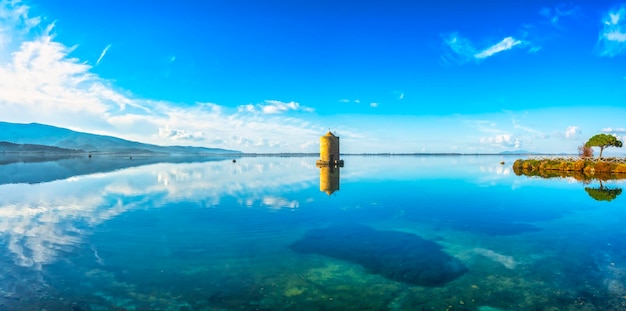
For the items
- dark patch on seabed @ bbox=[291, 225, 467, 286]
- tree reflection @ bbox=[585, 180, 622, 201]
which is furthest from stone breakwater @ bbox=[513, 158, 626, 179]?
dark patch on seabed @ bbox=[291, 225, 467, 286]

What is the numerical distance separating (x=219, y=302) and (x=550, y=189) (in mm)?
33831

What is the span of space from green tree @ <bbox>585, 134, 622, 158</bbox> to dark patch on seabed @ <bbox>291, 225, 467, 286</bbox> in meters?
64.0

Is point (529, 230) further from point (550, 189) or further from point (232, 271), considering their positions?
point (550, 189)

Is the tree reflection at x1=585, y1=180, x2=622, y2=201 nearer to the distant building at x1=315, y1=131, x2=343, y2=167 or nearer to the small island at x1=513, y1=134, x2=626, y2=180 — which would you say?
the small island at x1=513, y1=134, x2=626, y2=180

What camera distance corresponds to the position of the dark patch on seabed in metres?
10.1

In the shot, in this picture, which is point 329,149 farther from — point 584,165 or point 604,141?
point 604,141

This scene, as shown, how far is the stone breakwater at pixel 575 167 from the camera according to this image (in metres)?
49.5

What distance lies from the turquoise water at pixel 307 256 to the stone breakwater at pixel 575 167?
110ft

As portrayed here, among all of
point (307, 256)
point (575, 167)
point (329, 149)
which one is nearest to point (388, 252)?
point (307, 256)

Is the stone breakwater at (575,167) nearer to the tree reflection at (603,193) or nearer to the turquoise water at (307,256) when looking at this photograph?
the tree reflection at (603,193)

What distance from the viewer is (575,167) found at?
55000mm

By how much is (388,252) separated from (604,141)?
67007 mm

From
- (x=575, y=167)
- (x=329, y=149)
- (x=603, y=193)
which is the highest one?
(x=329, y=149)

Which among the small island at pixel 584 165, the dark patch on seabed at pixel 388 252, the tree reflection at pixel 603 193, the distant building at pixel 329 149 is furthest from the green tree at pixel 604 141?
the dark patch on seabed at pixel 388 252
